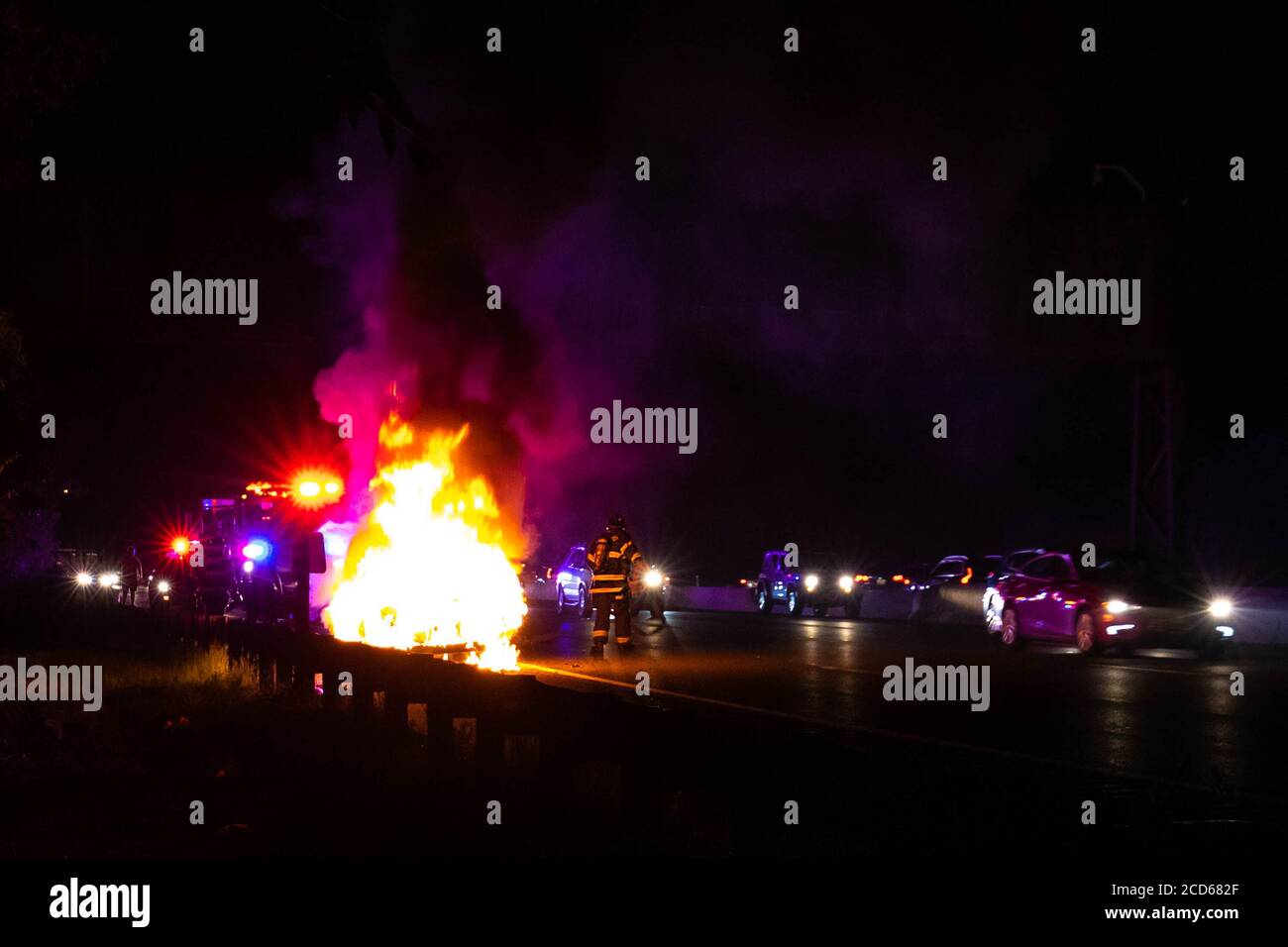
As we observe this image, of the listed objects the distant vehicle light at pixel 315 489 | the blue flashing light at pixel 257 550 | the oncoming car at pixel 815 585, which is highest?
the distant vehicle light at pixel 315 489

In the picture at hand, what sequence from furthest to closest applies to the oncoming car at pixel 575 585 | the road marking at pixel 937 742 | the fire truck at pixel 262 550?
the oncoming car at pixel 575 585
the fire truck at pixel 262 550
the road marking at pixel 937 742

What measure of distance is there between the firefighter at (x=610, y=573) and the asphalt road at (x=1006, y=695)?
0.50 meters

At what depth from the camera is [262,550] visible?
25.1 m

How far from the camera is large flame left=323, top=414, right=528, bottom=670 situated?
2008cm

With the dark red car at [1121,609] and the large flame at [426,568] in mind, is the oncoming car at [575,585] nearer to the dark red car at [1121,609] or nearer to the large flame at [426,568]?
the large flame at [426,568]

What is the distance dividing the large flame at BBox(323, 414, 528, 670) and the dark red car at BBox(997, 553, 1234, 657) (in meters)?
7.04

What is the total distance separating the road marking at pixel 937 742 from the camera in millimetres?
9219

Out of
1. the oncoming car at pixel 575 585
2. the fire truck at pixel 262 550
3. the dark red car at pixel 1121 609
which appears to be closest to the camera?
the dark red car at pixel 1121 609

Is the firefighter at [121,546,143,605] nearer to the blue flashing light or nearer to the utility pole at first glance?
the blue flashing light

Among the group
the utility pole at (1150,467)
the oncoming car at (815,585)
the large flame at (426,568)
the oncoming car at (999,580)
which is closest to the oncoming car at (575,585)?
the oncoming car at (815,585)

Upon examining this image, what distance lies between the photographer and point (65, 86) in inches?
407

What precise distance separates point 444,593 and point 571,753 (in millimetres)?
13066

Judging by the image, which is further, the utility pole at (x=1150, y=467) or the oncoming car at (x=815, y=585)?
the oncoming car at (x=815, y=585)
